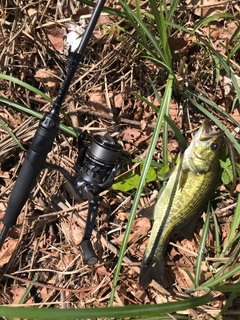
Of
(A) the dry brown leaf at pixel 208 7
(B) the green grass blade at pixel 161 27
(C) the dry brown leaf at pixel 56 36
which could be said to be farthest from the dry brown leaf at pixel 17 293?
(A) the dry brown leaf at pixel 208 7

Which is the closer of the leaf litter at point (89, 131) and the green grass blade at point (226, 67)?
the green grass blade at point (226, 67)

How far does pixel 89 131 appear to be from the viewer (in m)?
2.99

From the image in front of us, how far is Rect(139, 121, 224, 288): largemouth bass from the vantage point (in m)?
2.61

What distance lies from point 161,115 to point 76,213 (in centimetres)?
104

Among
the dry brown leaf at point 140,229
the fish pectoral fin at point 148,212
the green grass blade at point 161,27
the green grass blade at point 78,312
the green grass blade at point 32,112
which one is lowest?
the dry brown leaf at point 140,229

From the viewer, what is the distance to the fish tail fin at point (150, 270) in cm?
274

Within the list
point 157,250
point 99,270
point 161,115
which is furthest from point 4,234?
point 161,115

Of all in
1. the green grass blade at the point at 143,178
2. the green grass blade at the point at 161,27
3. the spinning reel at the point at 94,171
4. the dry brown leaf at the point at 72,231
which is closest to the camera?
the green grass blade at the point at 161,27

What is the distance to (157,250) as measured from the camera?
2740 mm

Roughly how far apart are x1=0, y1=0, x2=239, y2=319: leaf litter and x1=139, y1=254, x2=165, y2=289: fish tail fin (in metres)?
0.15

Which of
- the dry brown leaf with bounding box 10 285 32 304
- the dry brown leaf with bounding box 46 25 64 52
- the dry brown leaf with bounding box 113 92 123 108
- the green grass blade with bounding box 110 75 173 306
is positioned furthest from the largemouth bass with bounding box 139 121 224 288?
the dry brown leaf with bounding box 46 25 64 52

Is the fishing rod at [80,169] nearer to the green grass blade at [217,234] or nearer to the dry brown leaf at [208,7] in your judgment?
the green grass blade at [217,234]

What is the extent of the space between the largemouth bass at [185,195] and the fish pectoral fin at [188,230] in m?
0.01

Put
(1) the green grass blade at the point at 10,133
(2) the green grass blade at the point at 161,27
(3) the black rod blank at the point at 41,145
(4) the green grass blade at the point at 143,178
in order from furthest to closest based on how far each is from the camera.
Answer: (1) the green grass blade at the point at 10,133, (4) the green grass blade at the point at 143,178, (2) the green grass blade at the point at 161,27, (3) the black rod blank at the point at 41,145
